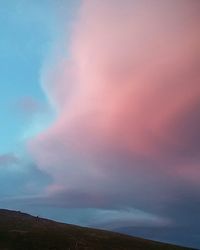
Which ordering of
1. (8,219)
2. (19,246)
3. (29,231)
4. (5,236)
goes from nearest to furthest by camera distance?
(19,246)
(5,236)
(29,231)
(8,219)

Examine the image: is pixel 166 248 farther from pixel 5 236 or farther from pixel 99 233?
pixel 5 236

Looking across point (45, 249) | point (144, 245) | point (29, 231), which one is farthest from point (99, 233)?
point (45, 249)

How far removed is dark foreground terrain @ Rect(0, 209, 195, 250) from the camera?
440 feet

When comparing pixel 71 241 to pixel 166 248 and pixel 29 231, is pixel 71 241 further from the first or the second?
pixel 166 248

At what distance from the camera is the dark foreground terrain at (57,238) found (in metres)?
134

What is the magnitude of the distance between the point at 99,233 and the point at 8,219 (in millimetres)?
38754

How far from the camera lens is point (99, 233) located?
164875 millimetres

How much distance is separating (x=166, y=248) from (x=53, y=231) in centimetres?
4199

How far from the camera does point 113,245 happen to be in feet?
479

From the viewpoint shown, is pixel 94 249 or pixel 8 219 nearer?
pixel 94 249

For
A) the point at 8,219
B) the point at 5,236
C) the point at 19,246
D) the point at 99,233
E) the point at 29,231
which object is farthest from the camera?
the point at 8,219

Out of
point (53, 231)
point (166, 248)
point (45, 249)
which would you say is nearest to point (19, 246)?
point (45, 249)

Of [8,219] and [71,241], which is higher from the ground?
[8,219]

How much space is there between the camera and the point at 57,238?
14500 cm
